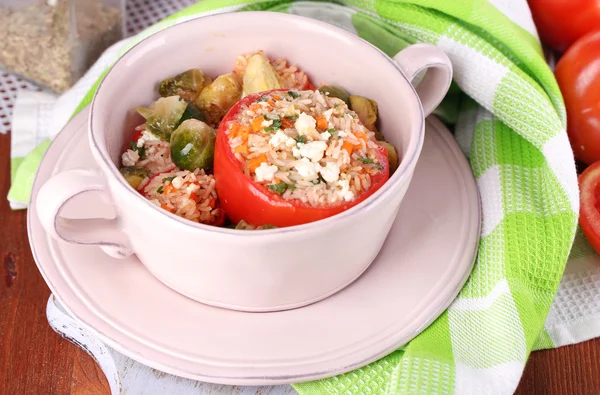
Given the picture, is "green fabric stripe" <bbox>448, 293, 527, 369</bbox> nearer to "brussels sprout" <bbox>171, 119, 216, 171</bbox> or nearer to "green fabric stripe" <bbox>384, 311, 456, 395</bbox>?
"green fabric stripe" <bbox>384, 311, 456, 395</bbox>

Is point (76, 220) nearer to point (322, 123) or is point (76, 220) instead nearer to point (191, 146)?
point (191, 146)

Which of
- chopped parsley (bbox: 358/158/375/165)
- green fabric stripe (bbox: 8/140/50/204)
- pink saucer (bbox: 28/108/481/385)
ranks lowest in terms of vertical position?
green fabric stripe (bbox: 8/140/50/204)

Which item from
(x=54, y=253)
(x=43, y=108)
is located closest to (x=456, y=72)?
(x=54, y=253)

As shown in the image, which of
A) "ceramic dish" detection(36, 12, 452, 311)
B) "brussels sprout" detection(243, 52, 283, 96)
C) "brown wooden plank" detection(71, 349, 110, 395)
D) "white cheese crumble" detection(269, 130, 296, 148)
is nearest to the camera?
"ceramic dish" detection(36, 12, 452, 311)

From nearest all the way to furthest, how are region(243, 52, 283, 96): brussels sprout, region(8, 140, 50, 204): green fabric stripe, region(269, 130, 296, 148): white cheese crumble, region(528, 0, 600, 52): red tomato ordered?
region(269, 130, 296, 148): white cheese crumble < region(243, 52, 283, 96): brussels sprout < region(8, 140, 50, 204): green fabric stripe < region(528, 0, 600, 52): red tomato

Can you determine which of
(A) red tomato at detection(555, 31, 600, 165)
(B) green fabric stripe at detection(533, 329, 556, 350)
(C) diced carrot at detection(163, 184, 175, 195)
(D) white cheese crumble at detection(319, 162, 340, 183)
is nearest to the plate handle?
(C) diced carrot at detection(163, 184, 175, 195)

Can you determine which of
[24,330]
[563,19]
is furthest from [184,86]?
[563,19]

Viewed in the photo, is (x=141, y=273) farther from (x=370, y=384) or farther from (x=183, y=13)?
(x=183, y=13)
